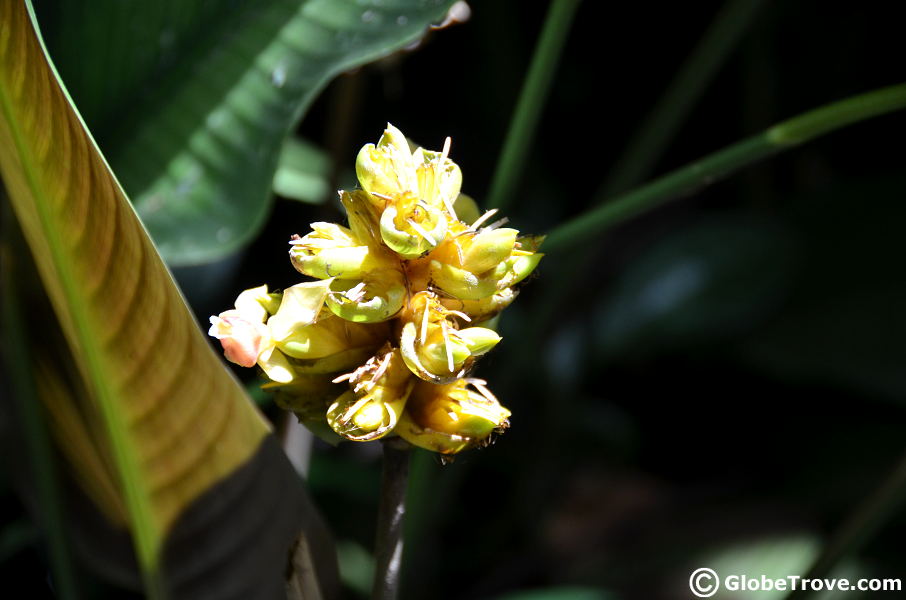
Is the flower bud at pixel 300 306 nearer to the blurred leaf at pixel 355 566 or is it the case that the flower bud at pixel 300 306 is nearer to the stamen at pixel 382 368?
the stamen at pixel 382 368

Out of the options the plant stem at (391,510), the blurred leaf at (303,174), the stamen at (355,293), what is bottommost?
the plant stem at (391,510)

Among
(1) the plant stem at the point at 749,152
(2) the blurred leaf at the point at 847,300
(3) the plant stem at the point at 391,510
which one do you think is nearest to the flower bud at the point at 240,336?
(3) the plant stem at the point at 391,510

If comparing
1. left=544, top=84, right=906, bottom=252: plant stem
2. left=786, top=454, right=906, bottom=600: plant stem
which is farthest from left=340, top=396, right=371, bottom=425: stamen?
left=786, top=454, right=906, bottom=600: plant stem

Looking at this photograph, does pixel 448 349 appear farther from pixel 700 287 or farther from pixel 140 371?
pixel 700 287

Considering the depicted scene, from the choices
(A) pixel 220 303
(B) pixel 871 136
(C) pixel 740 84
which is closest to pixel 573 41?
(C) pixel 740 84

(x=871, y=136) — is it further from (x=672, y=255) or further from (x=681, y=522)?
(x=681, y=522)

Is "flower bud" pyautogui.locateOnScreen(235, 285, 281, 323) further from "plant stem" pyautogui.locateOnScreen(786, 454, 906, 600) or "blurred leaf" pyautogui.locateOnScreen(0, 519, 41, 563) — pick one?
"blurred leaf" pyautogui.locateOnScreen(0, 519, 41, 563)
